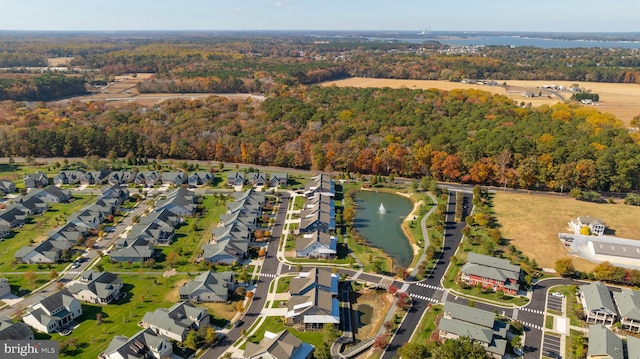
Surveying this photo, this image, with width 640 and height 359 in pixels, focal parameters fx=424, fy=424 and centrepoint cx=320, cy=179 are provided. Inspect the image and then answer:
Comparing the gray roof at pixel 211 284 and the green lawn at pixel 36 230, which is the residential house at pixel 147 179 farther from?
the gray roof at pixel 211 284

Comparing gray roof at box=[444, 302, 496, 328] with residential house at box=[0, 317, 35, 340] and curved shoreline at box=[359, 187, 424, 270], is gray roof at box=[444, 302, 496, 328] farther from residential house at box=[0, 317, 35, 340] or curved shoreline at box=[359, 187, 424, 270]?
residential house at box=[0, 317, 35, 340]

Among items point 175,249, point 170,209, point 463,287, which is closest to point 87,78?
point 170,209

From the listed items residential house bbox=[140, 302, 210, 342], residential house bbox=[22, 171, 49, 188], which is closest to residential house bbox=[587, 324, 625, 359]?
residential house bbox=[140, 302, 210, 342]

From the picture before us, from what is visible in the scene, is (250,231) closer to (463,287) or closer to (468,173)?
(463,287)

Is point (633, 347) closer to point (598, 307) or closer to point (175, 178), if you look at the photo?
point (598, 307)

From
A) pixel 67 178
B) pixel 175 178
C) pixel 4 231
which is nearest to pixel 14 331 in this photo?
pixel 4 231

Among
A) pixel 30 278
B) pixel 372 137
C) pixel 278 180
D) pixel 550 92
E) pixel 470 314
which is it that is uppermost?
pixel 550 92
